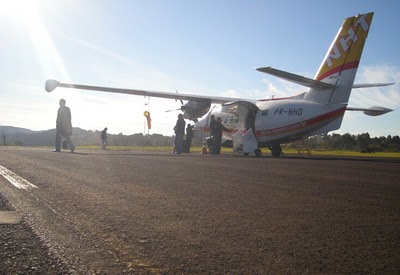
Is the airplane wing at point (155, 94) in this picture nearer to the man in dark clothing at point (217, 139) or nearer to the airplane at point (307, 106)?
the airplane at point (307, 106)

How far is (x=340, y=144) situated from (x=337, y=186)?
37.3 m

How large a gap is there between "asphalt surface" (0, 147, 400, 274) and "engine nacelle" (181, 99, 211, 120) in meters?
18.6

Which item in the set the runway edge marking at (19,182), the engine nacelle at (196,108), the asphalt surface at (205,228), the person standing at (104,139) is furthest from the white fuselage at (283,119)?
the runway edge marking at (19,182)

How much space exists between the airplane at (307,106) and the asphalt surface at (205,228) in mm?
9605

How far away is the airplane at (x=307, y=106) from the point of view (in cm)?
1611

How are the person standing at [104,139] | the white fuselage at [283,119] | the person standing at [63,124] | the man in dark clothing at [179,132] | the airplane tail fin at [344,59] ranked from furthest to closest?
1. the person standing at [104,139]
2. the man in dark clothing at [179,132]
3. the white fuselage at [283,119]
4. the person standing at [63,124]
5. the airplane tail fin at [344,59]

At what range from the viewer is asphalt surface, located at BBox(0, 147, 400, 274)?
2.15 meters

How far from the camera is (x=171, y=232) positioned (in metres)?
2.91

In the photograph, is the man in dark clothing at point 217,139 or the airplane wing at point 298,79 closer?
the airplane wing at point 298,79

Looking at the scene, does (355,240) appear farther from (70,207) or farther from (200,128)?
(200,128)

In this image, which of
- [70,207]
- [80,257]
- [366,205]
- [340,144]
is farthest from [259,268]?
[340,144]

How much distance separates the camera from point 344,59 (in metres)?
16.3

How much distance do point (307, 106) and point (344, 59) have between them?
2350 millimetres

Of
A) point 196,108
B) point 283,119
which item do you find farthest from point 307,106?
point 196,108
